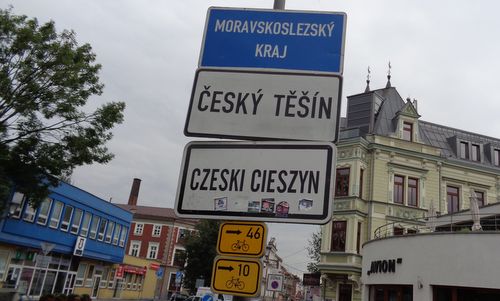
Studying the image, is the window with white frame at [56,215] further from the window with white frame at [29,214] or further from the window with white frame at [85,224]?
the window with white frame at [85,224]

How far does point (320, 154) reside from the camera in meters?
2.87

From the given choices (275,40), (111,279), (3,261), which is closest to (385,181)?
(3,261)

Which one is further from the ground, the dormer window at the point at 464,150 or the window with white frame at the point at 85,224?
the dormer window at the point at 464,150

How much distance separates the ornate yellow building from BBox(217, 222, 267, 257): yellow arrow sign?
25.7m

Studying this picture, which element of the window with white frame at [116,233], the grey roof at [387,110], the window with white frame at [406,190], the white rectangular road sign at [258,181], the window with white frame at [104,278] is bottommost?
the window with white frame at [104,278]

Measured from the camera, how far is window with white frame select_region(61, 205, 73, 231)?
31.1m

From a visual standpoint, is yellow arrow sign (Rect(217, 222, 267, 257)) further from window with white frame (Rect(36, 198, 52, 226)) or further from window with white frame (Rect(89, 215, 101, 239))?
window with white frame (Rect(89, 215, 101, 239))

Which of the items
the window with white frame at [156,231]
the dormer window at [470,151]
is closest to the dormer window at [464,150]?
the dormer window at [470,151]

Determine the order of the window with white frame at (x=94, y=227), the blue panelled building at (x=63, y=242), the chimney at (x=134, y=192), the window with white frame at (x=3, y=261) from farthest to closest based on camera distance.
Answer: the chimney at (x=134, y=192), the window with white frame at (x=94, y=227), the blue panelled building at (x=63, y=242), the window with white frame at (x=3, y=261)

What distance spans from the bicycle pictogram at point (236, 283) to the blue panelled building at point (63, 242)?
20529 millimetres

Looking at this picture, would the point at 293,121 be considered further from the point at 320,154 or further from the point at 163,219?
the point at 163,219

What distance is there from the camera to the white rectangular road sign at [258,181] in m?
2.78

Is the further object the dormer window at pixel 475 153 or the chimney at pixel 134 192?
the chimney at pixel 134 192

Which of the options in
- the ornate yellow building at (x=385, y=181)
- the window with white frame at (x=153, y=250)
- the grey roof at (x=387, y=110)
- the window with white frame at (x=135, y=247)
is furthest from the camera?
the window with white frame at (x=135, y=247)
